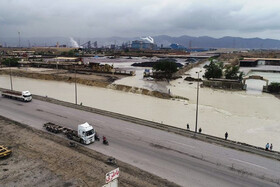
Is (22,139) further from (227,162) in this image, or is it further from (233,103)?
(233,103)

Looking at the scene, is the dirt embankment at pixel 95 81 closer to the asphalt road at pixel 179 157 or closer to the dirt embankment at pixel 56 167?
the asphalt road at pixel 179 157

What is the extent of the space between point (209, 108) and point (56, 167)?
91.6 feet

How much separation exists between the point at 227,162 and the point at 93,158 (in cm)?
1047

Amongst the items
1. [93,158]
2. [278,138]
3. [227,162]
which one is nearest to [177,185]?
[227,162]

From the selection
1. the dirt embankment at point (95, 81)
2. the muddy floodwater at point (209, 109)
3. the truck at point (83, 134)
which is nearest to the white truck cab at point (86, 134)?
the truck at point (83, 134)

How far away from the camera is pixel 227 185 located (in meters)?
14.1

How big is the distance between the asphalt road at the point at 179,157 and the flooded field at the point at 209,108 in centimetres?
664

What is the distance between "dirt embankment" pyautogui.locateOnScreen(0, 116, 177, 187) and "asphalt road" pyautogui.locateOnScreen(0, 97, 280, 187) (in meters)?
1.24

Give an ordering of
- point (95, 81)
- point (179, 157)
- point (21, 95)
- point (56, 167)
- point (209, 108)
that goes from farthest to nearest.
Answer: point (95, 81)
point (209, 108)
point (21, 95)
point (179, 157)
point (56, 167)

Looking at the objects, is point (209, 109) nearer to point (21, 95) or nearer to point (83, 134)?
point (83, 134)

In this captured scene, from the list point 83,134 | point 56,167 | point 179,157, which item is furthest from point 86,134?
point 179,157

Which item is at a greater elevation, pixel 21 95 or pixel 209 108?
pixel 21 95

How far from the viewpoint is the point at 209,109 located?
36.4 m

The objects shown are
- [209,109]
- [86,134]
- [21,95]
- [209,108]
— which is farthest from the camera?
[209,108]
